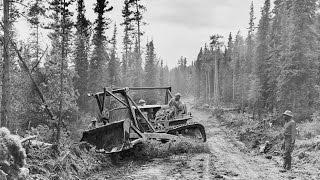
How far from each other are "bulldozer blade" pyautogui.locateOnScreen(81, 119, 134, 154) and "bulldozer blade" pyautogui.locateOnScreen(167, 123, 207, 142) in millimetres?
2684

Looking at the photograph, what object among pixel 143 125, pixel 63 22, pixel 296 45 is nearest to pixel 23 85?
pixel 63 22

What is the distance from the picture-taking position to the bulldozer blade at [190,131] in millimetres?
13961

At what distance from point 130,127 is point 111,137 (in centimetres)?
69

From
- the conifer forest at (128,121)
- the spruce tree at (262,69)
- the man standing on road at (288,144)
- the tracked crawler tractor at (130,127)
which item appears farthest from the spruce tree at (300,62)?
the man standing on road at (288,144)

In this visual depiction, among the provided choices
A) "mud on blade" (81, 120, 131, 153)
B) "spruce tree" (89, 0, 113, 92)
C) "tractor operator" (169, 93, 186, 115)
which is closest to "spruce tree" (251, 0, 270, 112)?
"spruce tree" (89, 0, 113, 92)

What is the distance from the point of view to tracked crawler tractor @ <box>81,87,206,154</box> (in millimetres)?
11648

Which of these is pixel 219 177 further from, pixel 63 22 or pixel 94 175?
pixel 63 22

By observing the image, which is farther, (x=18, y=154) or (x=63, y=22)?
(x=63, y=22)

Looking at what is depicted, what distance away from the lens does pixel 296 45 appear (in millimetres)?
27172

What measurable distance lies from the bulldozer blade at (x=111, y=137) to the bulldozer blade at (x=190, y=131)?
2684 mm

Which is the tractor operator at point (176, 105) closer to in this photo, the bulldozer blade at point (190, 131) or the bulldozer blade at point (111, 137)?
the bulldozer blade at point (190, 131)

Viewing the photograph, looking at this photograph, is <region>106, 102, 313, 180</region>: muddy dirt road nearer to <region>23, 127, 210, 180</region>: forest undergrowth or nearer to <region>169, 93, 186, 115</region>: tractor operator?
<region>23, 127, 210, 180</region>: forest undergrowth

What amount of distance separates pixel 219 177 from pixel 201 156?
131 inches

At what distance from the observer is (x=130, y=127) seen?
38.9ft
